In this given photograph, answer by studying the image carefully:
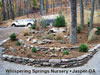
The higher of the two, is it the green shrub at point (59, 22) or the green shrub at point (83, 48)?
the green shrub at point (59, 22)

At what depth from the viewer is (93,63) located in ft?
17.7

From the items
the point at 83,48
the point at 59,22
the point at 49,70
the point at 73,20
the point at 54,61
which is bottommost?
the point at 49,70

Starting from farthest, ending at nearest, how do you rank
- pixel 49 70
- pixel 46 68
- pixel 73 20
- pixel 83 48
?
pixel 73 20 < pixel 83 48 < pixel 46 68 < pixel 49 70

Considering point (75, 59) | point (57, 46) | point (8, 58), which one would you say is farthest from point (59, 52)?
point (8, 58)

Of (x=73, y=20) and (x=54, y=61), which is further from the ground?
(x=73, y=20)

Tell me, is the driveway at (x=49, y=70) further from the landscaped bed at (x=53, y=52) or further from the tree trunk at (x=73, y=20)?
the tree trunk at (x=73, y=20)

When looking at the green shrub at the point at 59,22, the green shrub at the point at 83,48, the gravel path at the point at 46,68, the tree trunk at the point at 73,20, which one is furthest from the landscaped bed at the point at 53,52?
the green shrub at the point at 59,22

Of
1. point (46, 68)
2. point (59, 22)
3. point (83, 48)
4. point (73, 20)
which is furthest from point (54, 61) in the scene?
point (59, 22)

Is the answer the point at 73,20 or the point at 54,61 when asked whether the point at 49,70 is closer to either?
the point at 54,61

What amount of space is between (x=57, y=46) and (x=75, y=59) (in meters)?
1.56

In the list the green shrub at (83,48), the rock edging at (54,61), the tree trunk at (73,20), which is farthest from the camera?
the tree trunk at (73,20)

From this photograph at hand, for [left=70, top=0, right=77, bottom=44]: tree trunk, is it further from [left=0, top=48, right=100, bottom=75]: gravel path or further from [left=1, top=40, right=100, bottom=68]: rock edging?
[left=0, top=48, right=100, bottom=75]: gravel path

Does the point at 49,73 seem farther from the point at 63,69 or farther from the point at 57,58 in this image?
the point at 57,58

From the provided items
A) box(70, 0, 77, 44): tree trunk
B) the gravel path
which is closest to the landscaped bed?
the gravel path
